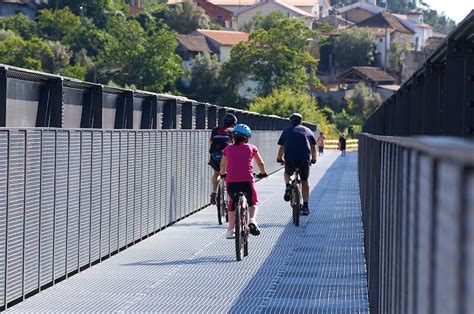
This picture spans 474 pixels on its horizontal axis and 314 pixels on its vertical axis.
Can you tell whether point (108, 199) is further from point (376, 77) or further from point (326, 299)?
point (376, 77)

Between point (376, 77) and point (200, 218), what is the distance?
163 meters

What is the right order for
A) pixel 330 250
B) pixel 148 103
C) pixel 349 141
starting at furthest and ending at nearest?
pixel 349 141 < pixel 148 103 < pixel 330 250

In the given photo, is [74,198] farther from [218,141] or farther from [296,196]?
[218,141]

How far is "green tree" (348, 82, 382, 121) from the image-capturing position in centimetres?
16250

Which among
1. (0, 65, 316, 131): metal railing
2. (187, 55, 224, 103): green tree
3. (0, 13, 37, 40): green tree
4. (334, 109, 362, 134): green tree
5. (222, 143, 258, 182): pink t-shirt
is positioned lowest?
(334, 109, 362, 134): green tree

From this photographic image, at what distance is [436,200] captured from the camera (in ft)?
10.6

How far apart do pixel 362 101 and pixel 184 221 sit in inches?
5636

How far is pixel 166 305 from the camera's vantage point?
1129 cm

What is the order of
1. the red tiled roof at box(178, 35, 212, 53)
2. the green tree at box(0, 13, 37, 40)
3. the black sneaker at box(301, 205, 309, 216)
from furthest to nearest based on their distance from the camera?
the red tiled roof at box(178, 35, 212, 53) < the green tree at box(0, 13, 37, 40) < the black sneaker at box(301, 205, 309, 216)

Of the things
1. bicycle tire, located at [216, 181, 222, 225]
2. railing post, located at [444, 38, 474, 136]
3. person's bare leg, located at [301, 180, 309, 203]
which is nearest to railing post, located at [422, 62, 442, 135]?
railing post, located at [444, 38, 474, 136]

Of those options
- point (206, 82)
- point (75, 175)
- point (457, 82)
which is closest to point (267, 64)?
point (206, 82)

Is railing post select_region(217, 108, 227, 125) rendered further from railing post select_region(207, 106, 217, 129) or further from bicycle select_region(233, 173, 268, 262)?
bicycle select_region(233, 173, 268, 262)

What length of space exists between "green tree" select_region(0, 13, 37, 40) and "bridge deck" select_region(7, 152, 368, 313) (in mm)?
174594

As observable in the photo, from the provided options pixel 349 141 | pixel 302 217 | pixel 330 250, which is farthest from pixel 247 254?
pixel 349 141
